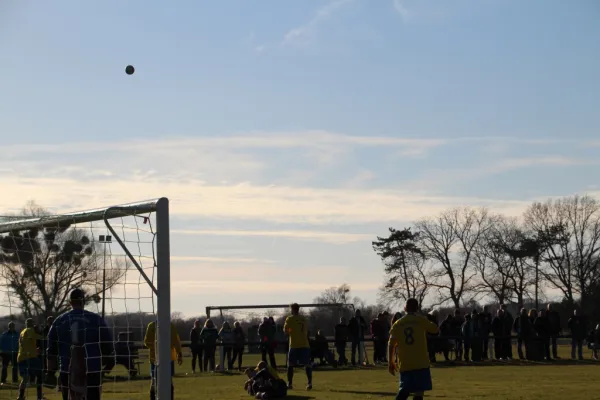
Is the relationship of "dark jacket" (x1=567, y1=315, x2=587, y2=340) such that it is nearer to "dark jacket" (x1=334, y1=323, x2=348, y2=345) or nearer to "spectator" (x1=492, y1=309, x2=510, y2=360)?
"spectator" (x1=492, y1=309, x2=510, y2=360)

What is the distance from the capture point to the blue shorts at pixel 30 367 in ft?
60.0

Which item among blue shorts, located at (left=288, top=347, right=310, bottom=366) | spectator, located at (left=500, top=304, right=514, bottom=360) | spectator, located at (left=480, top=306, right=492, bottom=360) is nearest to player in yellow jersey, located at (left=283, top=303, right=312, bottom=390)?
blue shorts, located at (left=288, top=347, right=310, bottom=366)

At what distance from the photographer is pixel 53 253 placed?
20.0 m

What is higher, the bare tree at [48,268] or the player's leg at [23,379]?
the bare tree at [48,268]

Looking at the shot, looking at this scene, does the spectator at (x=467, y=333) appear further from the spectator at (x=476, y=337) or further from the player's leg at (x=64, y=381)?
the player's leg at (x=64, y=381)

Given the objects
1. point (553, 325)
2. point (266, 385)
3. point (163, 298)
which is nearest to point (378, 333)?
point (553, 325)

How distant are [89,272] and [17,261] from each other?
4108 millimetres

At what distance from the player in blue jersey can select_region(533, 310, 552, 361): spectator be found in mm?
21428

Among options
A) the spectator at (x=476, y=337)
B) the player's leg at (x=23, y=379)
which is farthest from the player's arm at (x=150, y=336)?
the spectator at (x=476, y=337)

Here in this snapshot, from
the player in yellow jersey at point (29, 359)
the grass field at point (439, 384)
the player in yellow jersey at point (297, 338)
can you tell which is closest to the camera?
the player in yellow jersey at point (29, 359)

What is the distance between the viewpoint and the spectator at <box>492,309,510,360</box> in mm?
31766

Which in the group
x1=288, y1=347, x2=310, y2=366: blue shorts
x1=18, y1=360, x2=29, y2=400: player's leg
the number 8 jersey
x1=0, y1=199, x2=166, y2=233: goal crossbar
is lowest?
x1=18, y1=360, x2=29, y2=400: player's leg

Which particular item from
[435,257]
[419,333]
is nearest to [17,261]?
[419,333]

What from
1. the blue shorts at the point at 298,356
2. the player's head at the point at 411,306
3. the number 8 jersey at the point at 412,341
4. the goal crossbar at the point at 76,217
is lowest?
the blue shorts at the point at 298,356
